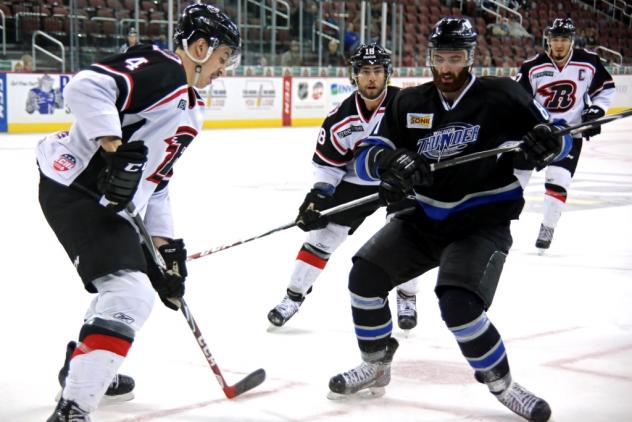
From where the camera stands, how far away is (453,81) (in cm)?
290

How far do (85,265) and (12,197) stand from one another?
5.13m

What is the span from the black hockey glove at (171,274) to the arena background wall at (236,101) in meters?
10.1

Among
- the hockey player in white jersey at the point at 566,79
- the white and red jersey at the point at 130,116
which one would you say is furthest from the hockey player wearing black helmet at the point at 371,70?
the hockey player in white jersey at the point at 566,79

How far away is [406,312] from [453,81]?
4.25ft

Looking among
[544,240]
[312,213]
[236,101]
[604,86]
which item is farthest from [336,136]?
[236,101]

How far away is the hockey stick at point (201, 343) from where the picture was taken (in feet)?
8.82

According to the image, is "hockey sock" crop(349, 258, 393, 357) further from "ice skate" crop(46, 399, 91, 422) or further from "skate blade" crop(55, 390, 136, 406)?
"ice skate" crop(46, 399, 91, 422)

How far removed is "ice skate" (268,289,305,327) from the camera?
→ 390cm

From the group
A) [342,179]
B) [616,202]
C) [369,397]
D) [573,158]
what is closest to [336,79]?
[616,202]

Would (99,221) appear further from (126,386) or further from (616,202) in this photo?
(616,202)

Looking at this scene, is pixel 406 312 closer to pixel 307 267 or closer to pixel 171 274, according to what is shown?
pixel 307 267

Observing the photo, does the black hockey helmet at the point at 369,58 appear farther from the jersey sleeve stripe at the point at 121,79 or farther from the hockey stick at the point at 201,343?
the jersey sleeve stripe at the point at 121,79

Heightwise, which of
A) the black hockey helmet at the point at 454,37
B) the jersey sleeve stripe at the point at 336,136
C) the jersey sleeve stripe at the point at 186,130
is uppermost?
the black hockey helmet at the point at 454,37

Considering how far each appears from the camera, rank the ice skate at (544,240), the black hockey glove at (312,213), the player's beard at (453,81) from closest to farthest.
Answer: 1. the player's beard at (453,81)
2. the black hockey glove at (312,213)
3. the ice skate at (544,240)
